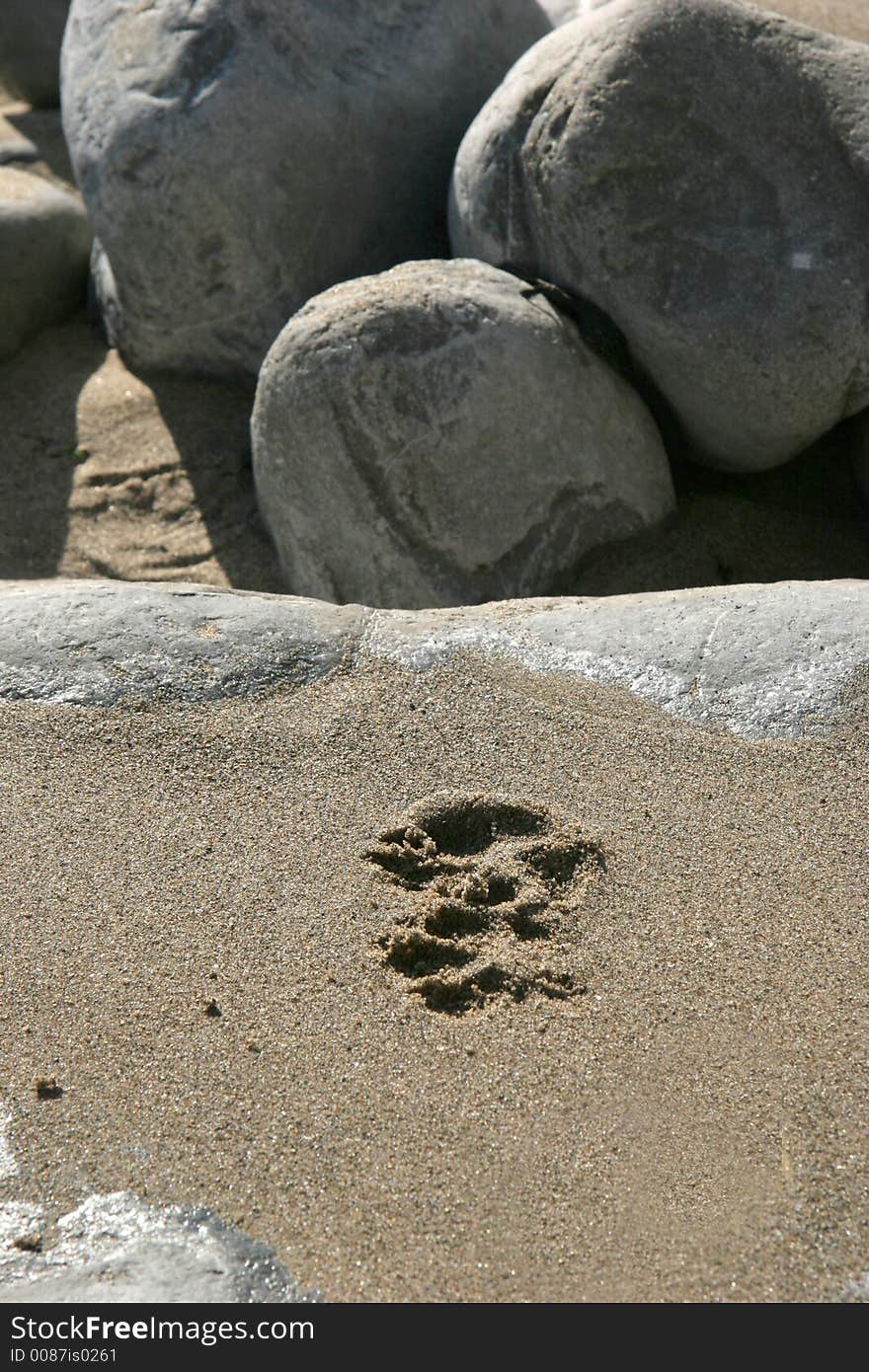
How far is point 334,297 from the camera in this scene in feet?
10.4

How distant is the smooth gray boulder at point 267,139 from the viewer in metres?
3.86

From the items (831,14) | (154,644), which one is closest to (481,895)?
(154,644)

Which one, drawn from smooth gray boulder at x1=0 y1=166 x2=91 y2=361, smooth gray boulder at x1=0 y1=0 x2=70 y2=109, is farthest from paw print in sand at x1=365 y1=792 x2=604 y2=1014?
smooth gray boulder at x1=0 y1=0 x2=70 y2=109

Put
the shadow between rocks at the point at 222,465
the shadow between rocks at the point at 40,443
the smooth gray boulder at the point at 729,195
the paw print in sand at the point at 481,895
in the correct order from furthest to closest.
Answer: the shadow between rocks at the point at 40,443 < the shadow between rocks at the point at 222,465 < the smooth gray boulder at the point at 729,195 < the paw print in sand at the point at 481,895

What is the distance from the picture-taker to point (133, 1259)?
1.41 m

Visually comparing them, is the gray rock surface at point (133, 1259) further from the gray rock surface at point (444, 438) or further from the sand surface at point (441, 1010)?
the gray rock surface at point (444, 438)

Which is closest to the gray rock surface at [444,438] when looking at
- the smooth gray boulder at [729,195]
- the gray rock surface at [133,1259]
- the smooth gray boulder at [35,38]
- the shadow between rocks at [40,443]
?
the smooth gray boulder at [729,195]

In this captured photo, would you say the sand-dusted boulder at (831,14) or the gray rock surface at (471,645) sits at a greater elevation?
the sand-dusted boulder at (831,14)

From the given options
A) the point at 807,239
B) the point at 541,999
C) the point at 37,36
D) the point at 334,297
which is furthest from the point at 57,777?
the point at 37,36

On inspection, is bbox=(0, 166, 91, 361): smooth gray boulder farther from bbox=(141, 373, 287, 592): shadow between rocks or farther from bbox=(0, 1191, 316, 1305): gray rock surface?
bbox=(0, 1191, 316, 1305): gray rock surface

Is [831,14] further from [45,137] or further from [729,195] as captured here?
[45,137]

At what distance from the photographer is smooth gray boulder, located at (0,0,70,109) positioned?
6.28 m

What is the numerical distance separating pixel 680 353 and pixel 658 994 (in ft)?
6.10

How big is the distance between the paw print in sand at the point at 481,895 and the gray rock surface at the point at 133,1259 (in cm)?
39
